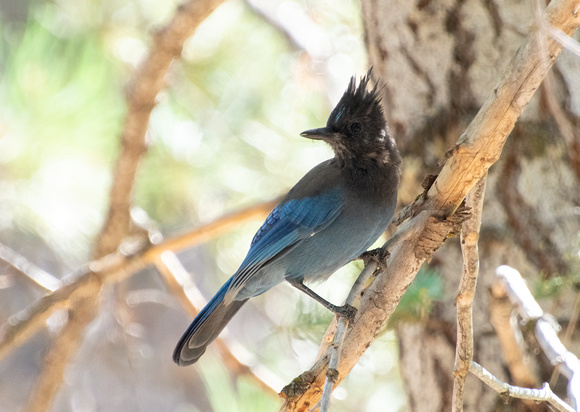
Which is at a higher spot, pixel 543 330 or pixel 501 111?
pixel 501 111

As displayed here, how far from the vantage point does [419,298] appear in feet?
8.16

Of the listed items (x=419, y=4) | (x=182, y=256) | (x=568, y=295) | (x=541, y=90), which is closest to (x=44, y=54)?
(x=419, y=4)

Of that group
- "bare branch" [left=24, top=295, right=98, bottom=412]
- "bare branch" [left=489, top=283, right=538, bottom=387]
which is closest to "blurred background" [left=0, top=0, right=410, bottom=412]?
"bare branch" [left=24, top=295, right=98, bottom=412]

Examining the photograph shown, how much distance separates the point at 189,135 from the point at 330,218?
171cm

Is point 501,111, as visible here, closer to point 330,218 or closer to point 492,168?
point 492,168

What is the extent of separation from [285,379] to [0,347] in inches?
70.5

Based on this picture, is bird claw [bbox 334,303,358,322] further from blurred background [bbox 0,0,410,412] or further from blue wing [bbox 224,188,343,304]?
blurred background [bbox 0,0,410,412]

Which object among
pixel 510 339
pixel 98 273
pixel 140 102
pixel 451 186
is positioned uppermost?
pixel 140 102

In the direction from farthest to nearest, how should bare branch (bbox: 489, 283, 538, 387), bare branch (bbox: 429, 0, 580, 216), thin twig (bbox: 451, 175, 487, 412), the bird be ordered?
1. the bird
2. bare branch (bbox: 489, 283, 538, 387)
3. thin twig (bbox: 451, 175, 487, 412)
4. bare branch (bbox: 429, 0, 580, 216)

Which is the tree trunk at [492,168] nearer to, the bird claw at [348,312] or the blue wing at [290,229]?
the blue wing at [290,229]

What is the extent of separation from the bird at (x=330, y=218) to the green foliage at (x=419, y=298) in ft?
0.92

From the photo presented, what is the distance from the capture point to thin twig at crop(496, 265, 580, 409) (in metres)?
1.96

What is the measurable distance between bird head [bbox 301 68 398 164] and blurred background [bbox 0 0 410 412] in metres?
0.82

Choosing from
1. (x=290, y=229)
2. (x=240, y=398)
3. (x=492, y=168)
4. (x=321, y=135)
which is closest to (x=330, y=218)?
(x=290, y=229)
